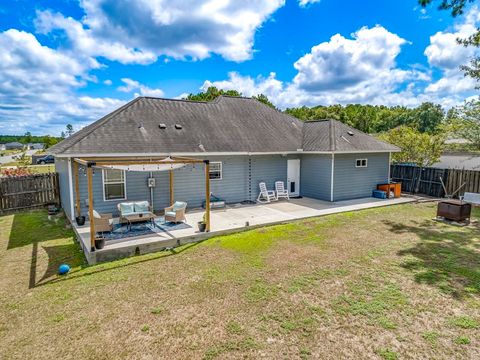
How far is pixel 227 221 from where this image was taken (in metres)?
11.1

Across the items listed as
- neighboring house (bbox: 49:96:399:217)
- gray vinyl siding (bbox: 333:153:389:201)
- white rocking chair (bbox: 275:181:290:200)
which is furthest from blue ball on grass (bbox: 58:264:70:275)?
gray vinyl siding (bbox: 333:153:389:201)

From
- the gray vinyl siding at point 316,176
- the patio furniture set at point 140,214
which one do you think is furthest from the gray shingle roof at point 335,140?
the patio furniture set at point 140,214

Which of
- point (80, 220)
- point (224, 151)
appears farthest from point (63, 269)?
point (224, 151)

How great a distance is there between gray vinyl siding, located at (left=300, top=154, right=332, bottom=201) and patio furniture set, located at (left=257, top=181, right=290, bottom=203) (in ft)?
4.23

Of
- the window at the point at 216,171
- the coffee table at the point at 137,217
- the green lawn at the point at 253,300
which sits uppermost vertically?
the window at the point at 216,171

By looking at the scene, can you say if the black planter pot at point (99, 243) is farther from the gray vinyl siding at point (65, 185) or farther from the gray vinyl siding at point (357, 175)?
the gray vinyl siding at point (357, 175)

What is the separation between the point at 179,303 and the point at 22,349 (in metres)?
2.47

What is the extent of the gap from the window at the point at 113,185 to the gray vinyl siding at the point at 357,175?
33.2ft

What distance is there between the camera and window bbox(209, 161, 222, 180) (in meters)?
13.8

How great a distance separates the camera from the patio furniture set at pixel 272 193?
1494 centimetres

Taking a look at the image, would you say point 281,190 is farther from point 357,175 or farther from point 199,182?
point 199,182

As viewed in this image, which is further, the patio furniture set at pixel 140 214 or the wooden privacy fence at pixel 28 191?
the wooden privacy fence at pixel 28 191

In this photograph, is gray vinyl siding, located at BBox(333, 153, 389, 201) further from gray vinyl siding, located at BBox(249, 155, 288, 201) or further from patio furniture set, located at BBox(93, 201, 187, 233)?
patio furniture set, located at BBox(93, 201, 187, 233)

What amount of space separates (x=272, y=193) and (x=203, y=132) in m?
4.75
